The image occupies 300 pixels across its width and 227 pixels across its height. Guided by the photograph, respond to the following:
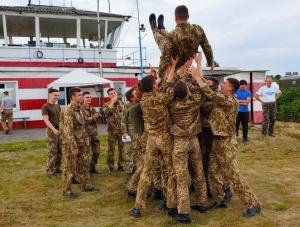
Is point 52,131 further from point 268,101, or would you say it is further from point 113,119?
point 268,101

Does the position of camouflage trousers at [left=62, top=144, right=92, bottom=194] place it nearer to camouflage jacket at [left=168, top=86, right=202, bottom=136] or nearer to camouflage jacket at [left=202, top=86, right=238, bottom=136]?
camouflage jacket at [left=168, top=86, right=202, bottom=136]

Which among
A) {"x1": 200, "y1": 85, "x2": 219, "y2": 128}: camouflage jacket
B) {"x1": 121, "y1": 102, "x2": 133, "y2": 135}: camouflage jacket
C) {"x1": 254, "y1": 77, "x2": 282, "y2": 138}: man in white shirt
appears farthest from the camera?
{"x1": 254, "y1": 77, "x2": 282, "y2": 138}: man in white shirt

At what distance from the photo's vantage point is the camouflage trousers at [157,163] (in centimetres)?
519

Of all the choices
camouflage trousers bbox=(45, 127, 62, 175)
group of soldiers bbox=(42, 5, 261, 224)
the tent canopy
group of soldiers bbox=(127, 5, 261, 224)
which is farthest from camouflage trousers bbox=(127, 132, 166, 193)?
the tent canopy

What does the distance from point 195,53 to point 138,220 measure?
280 centimetres

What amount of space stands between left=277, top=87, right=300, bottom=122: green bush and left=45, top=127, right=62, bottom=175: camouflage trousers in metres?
13.9

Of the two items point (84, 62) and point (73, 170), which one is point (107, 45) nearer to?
point (84, 62)

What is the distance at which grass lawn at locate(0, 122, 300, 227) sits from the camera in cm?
520

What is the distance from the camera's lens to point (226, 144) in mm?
5395

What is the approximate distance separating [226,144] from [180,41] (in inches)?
69.2

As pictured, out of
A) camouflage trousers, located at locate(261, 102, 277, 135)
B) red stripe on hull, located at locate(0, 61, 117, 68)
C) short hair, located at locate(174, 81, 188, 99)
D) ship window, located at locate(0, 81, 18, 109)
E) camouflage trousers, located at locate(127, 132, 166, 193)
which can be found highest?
red stripe on hull, located at locate(0, 61, 117, 68)

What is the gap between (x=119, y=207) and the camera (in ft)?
19.2

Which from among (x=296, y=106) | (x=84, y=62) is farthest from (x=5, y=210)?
(x=296, y=106)

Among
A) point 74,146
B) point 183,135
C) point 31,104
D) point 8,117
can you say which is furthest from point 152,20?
point 31,104
